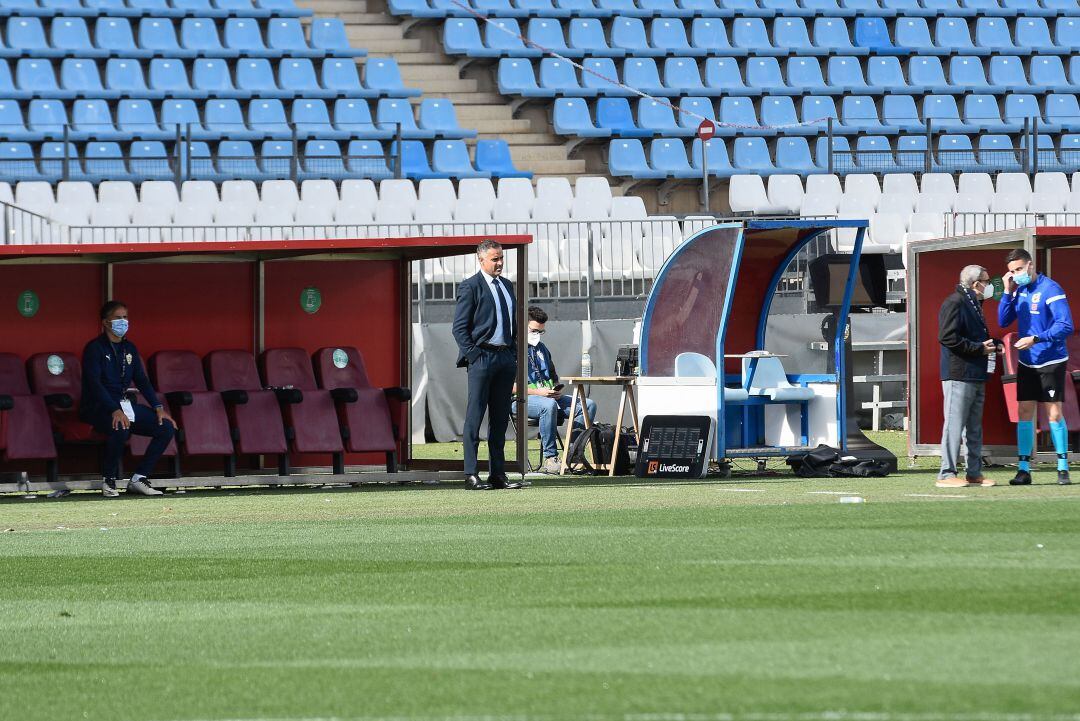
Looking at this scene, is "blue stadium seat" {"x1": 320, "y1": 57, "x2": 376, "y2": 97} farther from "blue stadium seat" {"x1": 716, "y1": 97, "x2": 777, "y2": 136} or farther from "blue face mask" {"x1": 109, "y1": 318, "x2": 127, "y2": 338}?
"blue face mask" {"x1": 109, "y1": 318, "x2": 127, "y2": 338}

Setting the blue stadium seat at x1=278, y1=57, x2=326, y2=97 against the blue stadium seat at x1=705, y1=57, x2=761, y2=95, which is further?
the blue stadium seat at x1=705, y1=57, x2=761, y2=95

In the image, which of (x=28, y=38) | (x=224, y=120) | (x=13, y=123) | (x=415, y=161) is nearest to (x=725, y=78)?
(x=415, y=161)

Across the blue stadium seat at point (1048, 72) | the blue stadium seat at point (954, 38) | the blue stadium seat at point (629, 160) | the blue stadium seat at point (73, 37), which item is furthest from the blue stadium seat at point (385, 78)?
the blue stadium seat at point (1048, 72)

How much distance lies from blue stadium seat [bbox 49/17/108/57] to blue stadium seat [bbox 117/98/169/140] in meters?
1.57

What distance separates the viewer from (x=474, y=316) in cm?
1476

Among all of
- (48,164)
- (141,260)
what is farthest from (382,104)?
(141,260)

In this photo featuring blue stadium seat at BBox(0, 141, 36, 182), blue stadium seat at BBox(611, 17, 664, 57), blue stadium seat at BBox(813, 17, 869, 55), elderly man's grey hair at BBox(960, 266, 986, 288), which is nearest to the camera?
elderly man's grey hair at BBox(960, 266, 986, 288)

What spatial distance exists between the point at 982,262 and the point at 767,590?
10813 mm

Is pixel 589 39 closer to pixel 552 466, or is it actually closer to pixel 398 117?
pixel 398 117

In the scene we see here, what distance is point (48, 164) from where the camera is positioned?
26484 millimetres

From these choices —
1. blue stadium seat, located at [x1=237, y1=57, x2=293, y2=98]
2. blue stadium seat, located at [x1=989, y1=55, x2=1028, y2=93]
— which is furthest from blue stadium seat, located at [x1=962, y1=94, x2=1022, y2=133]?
blue stadium seat, located at [x1=237, y1=57, x2=293, y2=98]

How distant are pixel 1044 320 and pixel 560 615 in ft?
25.9

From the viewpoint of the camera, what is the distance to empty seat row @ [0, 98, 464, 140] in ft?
89.9

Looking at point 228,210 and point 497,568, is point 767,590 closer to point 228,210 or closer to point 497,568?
point 497,568
